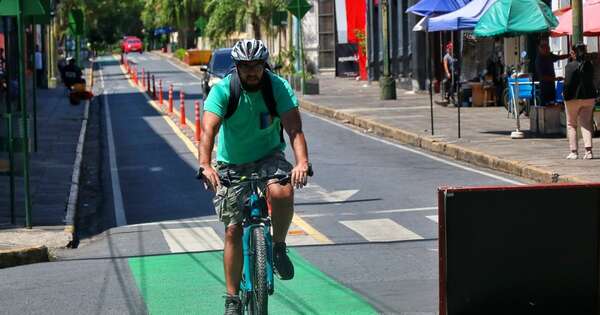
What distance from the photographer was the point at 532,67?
103 feet

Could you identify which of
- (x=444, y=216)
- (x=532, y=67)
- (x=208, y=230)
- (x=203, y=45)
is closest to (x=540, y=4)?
(x=532, y=67)

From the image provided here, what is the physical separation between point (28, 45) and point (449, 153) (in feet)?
85.5

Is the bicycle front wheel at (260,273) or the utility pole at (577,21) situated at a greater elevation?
the utility pole at (577,21)

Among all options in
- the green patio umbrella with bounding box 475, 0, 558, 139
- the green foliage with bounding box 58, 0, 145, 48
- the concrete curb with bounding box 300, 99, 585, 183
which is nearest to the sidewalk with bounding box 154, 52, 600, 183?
the concrete curb with bounding box 300, 99, 585, 183

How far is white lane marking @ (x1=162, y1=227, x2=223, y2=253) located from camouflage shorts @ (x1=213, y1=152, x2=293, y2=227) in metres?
4.77

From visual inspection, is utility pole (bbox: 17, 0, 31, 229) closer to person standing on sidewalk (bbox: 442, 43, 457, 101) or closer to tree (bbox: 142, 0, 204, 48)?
person standing on sidewalk (bbox: 442, 43, 457, 101)

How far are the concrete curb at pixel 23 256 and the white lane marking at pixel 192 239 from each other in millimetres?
1278

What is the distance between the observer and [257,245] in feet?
25.4

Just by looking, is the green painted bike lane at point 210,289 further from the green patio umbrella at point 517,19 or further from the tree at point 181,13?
the tree at point 181,13

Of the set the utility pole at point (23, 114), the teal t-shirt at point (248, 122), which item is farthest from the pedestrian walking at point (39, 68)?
the teal t-shirt at point (248, 122)

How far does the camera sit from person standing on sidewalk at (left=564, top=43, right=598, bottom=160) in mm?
19344

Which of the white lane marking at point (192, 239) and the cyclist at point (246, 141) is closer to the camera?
the cyclist at point (246, 141)

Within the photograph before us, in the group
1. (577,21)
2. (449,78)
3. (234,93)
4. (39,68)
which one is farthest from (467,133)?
(39,68)

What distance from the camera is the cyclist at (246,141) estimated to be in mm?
7789
